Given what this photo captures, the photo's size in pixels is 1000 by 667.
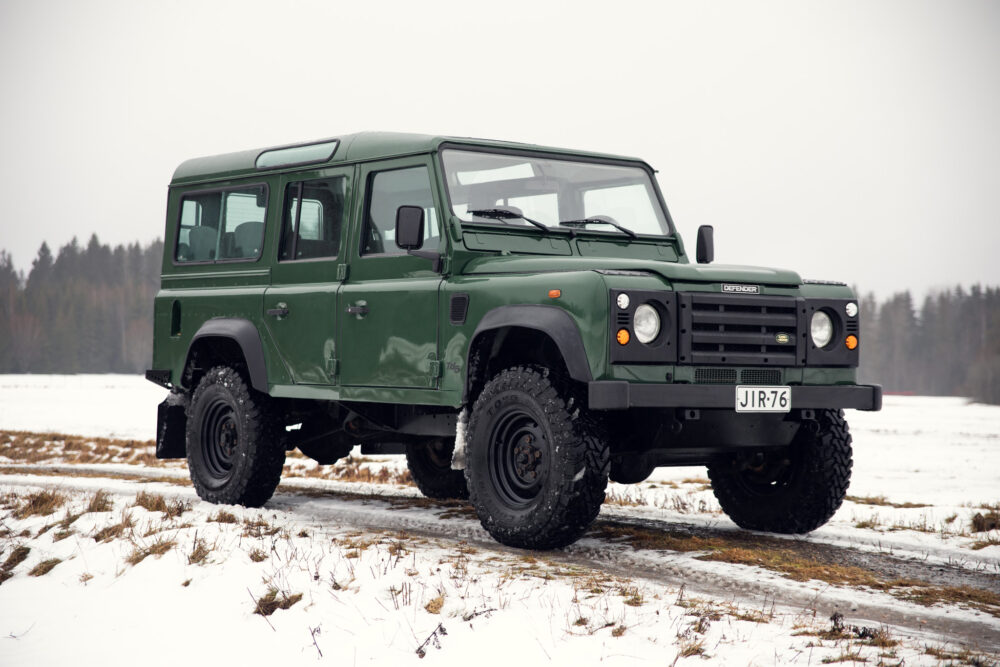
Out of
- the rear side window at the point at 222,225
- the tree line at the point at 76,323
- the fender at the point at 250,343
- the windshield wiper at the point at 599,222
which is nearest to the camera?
the windshield wiper at the point at 599,222

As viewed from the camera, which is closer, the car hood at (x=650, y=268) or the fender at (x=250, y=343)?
the car hood at (x=650, y=268)

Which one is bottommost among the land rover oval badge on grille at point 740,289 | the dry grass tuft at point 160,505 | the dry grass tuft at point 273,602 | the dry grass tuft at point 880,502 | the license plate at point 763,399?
the dry grass tuft at point 880,502

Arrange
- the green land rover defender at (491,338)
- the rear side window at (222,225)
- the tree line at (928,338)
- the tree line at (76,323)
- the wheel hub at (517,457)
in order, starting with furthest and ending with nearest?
the tree line at (76,323), the tree line at (928,338), the rear side window at (222,225), the wheel hub at (517,457), the green land rover defender at (491,338)

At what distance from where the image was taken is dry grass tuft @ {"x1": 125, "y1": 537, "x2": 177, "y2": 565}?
7.13 metres

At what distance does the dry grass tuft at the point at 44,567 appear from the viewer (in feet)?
24.2


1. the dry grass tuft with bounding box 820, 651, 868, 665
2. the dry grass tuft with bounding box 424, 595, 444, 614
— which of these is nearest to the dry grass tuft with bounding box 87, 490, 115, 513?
the dry grass tuft with bounding box 424, 595, 444, 614

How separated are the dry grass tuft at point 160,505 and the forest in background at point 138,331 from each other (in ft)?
221

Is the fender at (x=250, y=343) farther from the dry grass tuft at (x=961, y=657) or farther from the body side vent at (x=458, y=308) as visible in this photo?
the dry grass tuft at (x=961, y=657)

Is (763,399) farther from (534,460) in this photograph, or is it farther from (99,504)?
(99,504)

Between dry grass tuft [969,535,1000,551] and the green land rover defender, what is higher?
the green land rover defender

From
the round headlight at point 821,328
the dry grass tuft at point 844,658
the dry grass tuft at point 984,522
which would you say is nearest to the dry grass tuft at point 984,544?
the dry grass tuft at point 984,522

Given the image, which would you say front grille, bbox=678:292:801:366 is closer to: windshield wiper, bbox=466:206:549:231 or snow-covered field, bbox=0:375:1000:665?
snow-covered field, bbox=0:375:1000:665

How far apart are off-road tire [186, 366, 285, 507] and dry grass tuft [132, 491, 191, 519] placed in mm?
416

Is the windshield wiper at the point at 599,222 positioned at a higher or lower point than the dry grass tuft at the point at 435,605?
higher
